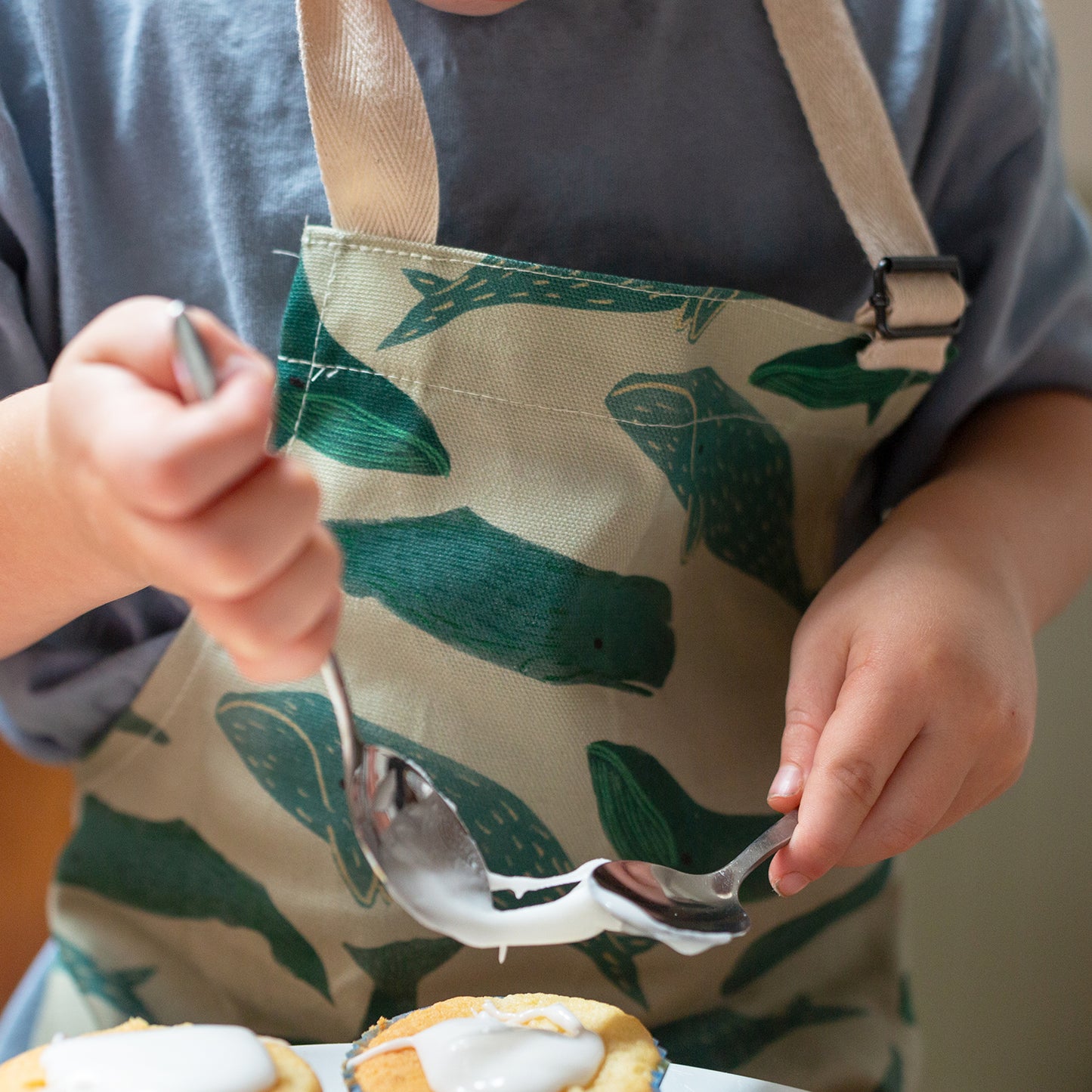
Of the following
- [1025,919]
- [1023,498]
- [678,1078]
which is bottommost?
[1025,919]

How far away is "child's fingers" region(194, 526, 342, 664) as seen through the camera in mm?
270

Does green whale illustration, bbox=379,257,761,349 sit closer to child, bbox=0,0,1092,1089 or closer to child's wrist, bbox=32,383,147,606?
child, bbox=0,0,1092,1089

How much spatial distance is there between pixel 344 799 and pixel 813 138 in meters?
0.36

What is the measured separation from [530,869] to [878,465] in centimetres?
32

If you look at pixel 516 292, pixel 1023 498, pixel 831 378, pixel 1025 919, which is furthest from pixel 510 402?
pixel 1025 919

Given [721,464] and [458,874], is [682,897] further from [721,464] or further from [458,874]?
[721,464]

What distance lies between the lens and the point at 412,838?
0.38m

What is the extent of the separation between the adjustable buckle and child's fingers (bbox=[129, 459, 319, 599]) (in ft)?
1.03

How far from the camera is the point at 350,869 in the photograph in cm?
47

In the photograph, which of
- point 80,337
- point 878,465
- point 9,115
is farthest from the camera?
point 878,465

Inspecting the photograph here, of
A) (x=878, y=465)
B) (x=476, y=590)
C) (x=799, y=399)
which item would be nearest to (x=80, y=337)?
(x=476, y=590)

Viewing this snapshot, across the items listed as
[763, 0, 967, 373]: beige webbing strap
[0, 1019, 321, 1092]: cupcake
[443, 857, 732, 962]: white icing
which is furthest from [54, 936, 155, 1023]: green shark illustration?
[763, 0, 967, 373]: beige webbing strap

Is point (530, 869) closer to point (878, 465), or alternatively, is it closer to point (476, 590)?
point (476, 590)

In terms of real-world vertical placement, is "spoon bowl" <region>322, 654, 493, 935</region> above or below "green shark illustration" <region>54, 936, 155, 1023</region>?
above
